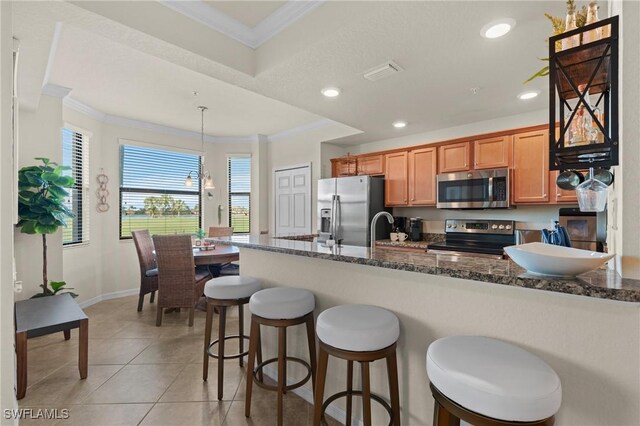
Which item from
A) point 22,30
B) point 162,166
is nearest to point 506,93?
point 22,30

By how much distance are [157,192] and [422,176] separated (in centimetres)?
436

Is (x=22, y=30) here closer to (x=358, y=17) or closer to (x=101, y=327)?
(x=358, y=17)

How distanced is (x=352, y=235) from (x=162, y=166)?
11.6ft

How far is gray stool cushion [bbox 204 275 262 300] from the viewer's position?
2.12 metres

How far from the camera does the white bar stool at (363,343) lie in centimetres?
127

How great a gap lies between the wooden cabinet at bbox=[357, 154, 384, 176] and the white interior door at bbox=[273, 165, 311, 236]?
2.92 feet

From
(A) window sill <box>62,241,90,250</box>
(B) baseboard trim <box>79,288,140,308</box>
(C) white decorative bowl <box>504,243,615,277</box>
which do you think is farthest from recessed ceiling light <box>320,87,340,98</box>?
(B) baseboard trim <box>79,288,140,308</box>

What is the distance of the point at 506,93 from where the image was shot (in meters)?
2.76

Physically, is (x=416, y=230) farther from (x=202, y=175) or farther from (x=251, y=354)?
(x=202, y=175)

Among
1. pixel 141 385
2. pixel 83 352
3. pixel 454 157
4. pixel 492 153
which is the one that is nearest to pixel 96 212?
pixel 83 352

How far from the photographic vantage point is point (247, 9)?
2018mm

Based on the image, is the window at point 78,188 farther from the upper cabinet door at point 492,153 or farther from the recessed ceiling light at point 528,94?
the recessed ceiling light at point 528,94

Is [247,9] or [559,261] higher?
[247,9]

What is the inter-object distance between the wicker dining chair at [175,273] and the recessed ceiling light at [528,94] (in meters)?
3.79
